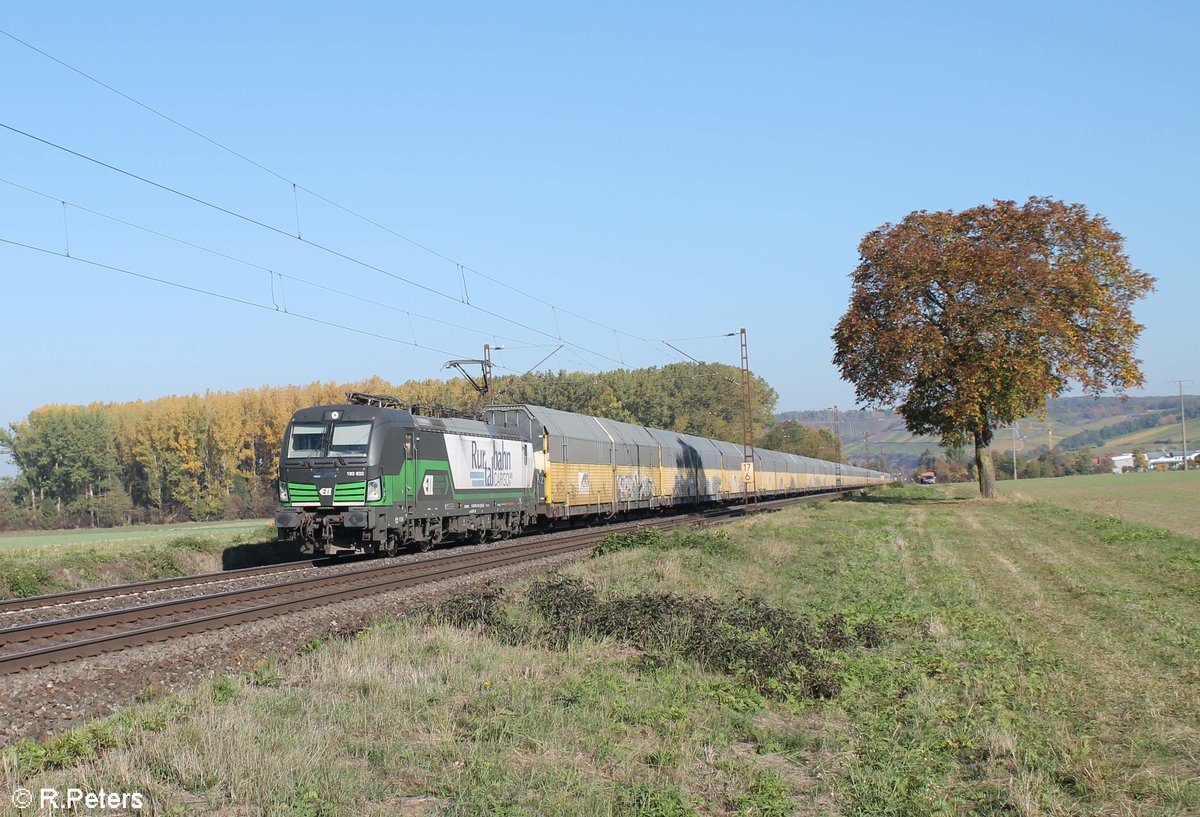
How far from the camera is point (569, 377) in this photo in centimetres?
11744

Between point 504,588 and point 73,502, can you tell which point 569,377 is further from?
point 504,588

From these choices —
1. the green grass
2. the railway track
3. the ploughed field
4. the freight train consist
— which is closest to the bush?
the freight train consist

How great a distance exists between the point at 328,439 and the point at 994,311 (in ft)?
96.5

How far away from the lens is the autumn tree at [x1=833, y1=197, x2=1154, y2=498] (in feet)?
130

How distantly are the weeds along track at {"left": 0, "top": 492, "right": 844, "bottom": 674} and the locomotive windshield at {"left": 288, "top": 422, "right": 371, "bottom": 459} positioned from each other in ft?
9.17

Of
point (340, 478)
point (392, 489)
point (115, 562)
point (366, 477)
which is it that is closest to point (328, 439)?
point (340, 478)

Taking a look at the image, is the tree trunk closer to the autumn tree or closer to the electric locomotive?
the autumn tree

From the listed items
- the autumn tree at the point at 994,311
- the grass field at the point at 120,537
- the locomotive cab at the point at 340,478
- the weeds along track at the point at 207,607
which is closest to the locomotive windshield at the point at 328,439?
the locomotive cab at the point at 340,478

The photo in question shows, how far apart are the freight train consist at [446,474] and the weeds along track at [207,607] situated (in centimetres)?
125

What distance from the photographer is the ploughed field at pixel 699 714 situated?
6.46 m

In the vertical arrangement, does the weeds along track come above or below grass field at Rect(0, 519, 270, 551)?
above

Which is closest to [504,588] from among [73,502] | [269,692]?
[269,692]

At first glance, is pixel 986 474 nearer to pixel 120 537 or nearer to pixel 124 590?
pixel 124 590

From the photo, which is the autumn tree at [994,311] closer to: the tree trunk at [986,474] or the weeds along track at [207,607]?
the tree trunk at [986,474]
